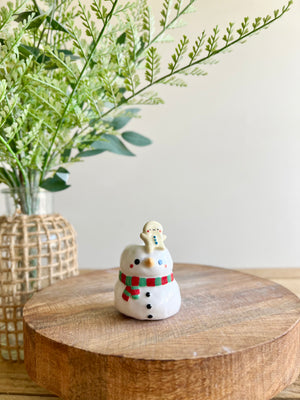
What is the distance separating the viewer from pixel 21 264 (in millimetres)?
855

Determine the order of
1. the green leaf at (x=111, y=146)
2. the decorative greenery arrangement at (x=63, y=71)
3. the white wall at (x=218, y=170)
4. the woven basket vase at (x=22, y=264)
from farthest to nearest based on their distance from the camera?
the white wall at (x=218, y=170)
the green leaf at (x=111, y=146)
the woven basket vase at (x=22, y=264)
the decorative greenery arrangement at (x=63, y=71)

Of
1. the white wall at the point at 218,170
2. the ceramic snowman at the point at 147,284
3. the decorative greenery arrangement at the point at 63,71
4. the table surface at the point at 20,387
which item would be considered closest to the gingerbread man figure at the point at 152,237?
the ceramic snowman at the point at 147,284

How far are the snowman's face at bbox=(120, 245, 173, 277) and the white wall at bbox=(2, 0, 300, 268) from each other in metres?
0.82

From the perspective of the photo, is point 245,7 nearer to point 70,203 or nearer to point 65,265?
point 70,203

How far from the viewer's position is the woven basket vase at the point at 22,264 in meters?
0.84

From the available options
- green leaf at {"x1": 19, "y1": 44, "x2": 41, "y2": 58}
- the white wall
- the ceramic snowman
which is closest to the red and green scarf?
A: the ceramic snowman

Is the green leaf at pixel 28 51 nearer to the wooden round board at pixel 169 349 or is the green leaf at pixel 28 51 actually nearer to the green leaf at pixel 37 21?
the green leaf at pixel 37 21

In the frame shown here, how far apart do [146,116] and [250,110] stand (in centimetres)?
38

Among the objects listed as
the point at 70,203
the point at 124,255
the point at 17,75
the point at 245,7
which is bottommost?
the point at 124,255

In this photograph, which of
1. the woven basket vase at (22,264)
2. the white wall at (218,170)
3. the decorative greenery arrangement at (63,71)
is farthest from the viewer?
the white wall at (218,170)

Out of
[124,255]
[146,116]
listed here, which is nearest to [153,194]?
[146,116]

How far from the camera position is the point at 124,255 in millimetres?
709

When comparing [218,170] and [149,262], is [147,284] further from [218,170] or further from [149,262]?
[218,170]

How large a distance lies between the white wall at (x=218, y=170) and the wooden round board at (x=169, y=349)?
75cm
